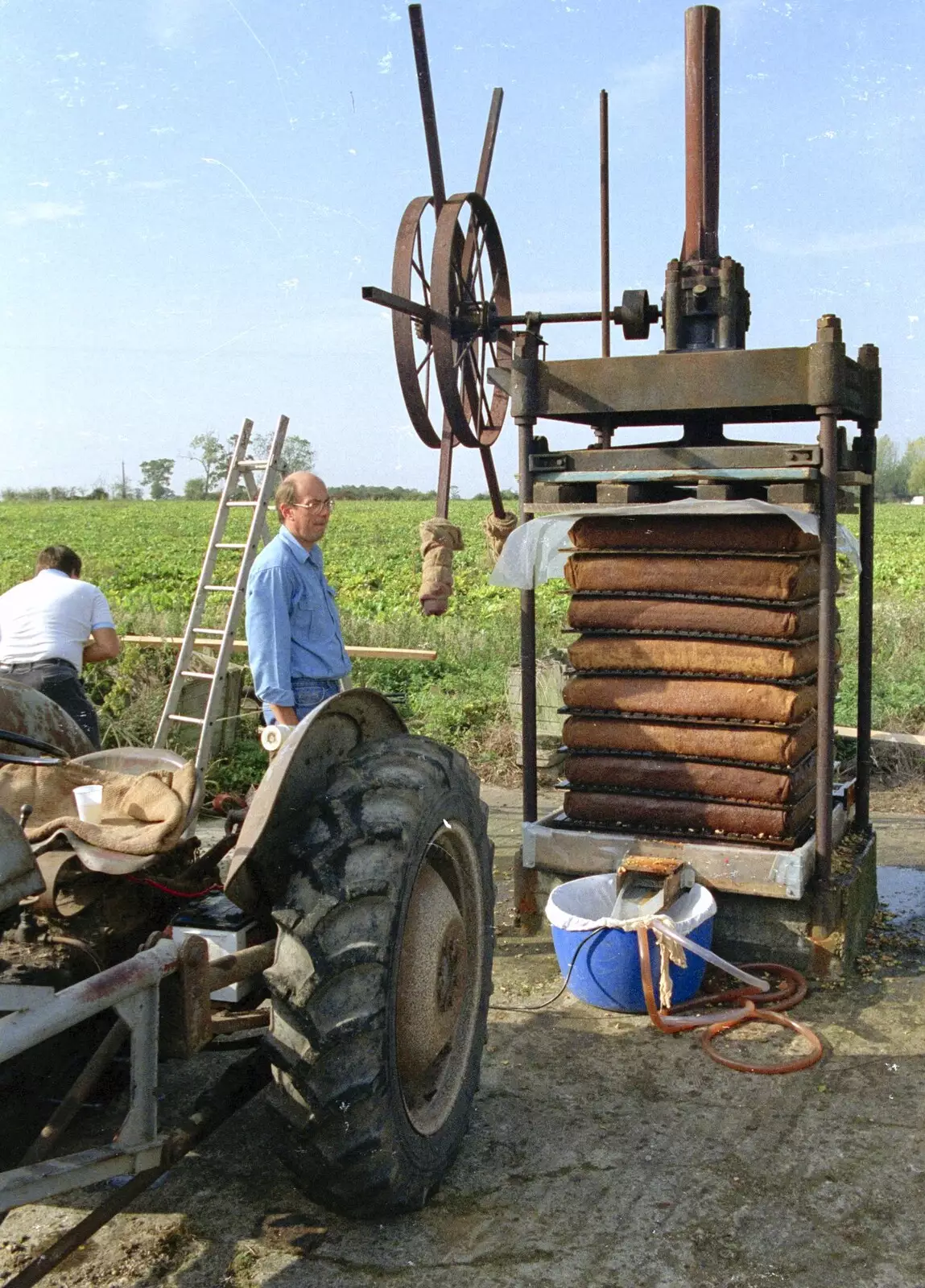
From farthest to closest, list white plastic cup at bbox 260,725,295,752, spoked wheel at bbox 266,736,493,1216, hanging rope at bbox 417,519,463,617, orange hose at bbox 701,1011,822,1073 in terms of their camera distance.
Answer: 1. hanging rope at bbox 417,519,463,617
2. orange hose at bbox 701,1011,822,1073
3. white plastic cup at bbox 260,725,295,752
4. spoked wheel at bbox 266,736,493,1216

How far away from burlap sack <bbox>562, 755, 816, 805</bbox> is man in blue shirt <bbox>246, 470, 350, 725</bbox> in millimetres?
1280

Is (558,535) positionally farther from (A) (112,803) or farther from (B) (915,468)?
(B) (915,468)

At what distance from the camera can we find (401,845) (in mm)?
3195

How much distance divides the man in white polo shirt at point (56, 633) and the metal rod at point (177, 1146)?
3827mm

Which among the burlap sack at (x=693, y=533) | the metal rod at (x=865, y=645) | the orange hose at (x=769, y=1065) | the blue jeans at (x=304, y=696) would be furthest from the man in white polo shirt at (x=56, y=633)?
the metal rod at (x=865, y=645)

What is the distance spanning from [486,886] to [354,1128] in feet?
3.56

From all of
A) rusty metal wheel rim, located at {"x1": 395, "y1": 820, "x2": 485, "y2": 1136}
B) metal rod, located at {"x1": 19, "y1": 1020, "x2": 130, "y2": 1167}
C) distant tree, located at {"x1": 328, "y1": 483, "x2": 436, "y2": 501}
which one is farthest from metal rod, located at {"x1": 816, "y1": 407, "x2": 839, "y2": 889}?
distant tree, located at {"x1": 328, "y1": 483, "x2": 436, "y2": 501}

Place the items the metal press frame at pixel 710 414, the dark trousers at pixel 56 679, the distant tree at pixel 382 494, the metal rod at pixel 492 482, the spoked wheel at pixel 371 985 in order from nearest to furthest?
the spoked wheel at pixel 371 985 → the metal press frame at pixel 710 414 → the dark trousers at pixel 56 679 → the metal rod at pixel 492 482 → the distant tree at pixel 382 494

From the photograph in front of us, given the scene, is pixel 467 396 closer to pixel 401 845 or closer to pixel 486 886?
pixel 486 886

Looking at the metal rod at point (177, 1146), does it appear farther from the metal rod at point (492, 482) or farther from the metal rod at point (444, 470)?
the metal rod at point (492, 482)

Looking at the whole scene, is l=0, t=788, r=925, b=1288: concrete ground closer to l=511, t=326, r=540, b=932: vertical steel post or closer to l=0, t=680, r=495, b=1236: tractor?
l=0, t=680, r=495, b=1236: tractor

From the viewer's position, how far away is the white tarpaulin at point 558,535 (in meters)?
5.09

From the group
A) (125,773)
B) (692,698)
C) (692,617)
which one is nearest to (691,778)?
(692,698)

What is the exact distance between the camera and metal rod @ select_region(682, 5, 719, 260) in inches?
235
